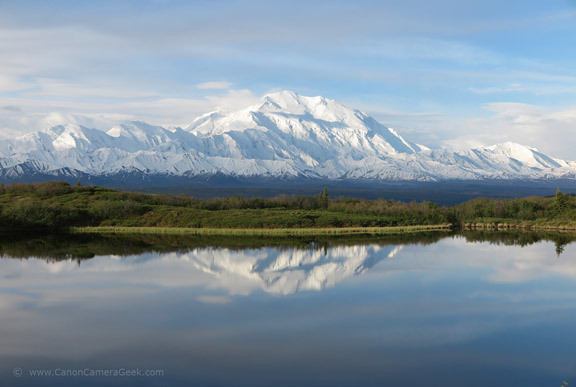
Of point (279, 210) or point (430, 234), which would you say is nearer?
point (430, 234)

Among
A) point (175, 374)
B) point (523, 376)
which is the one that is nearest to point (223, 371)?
point (175, 374)

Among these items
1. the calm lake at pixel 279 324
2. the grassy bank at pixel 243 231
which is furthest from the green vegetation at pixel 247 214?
the calm lake at pixel 279 324

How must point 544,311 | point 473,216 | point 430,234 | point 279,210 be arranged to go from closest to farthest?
point 544,311
point 430,234
point 279,210
point 473,216

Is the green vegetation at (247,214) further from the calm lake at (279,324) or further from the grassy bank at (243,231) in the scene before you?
the calm lake at (279,324)

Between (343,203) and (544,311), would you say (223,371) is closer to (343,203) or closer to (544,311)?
(544,311)

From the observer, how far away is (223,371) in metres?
23.2

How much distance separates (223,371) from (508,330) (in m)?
13.6

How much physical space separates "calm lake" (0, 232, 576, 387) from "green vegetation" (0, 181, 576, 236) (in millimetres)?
29906

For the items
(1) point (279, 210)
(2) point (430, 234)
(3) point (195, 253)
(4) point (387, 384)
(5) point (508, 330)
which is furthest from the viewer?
(1) point (279, 210)

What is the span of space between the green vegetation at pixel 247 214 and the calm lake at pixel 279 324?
29906 millimetres

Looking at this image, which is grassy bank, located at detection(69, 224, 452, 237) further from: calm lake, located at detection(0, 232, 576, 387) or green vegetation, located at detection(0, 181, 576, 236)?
calm lake, located at detection(0, 232, 576, 387)

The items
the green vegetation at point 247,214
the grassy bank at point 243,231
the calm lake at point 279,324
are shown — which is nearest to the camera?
the calm lake at point 279,324

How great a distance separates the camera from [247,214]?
89.9 metres

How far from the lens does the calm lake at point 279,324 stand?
76.1 feet
